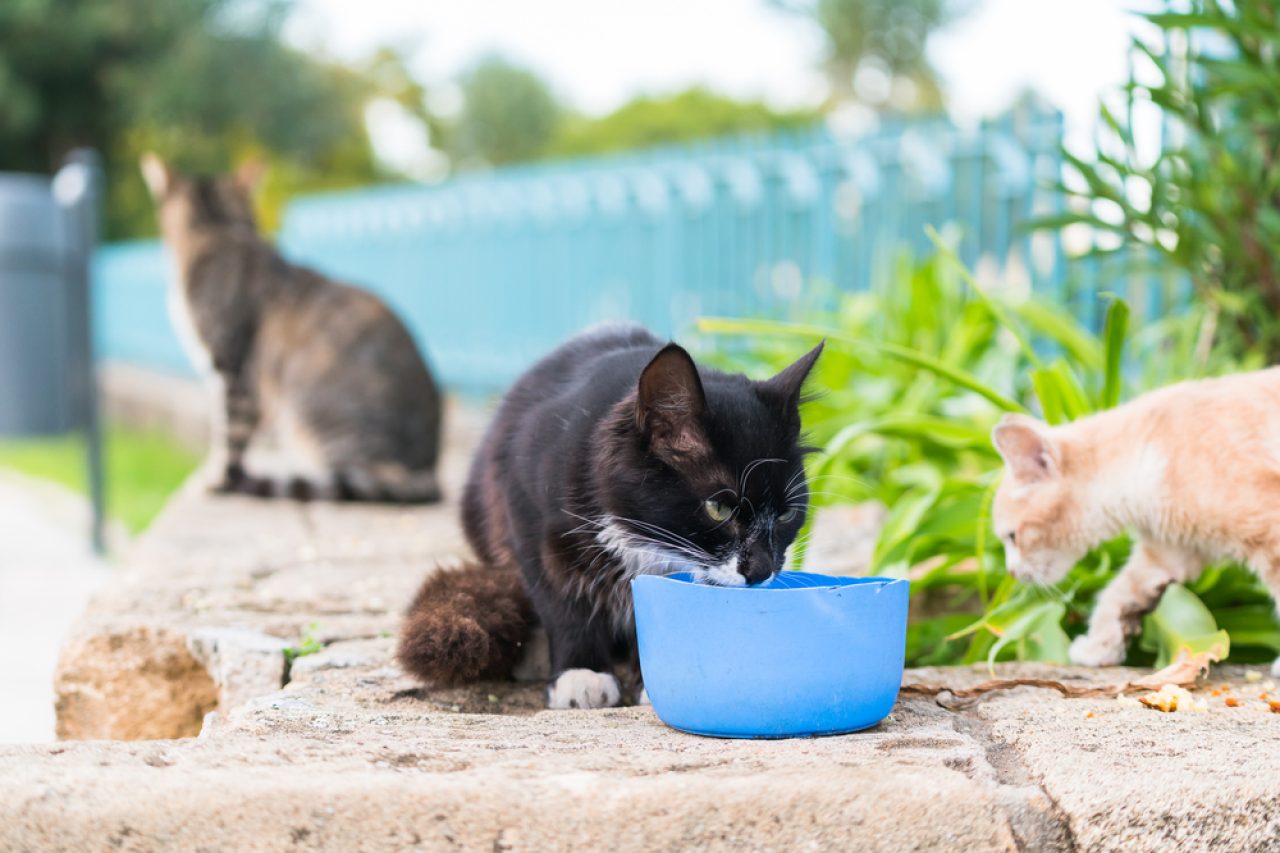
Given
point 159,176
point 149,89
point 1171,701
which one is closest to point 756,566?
point 1171,701

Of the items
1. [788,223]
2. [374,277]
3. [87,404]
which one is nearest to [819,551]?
[87,404]

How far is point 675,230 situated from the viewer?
8625 millimetres

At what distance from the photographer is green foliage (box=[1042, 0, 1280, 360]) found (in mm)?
3205

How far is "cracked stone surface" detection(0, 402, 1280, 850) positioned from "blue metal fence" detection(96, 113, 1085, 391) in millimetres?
2618

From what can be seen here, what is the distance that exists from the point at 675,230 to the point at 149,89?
20.7 metres

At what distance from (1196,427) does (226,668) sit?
1.92 metres

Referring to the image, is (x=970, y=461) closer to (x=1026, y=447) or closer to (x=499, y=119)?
(x=1026, y=447)

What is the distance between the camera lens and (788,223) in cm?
766

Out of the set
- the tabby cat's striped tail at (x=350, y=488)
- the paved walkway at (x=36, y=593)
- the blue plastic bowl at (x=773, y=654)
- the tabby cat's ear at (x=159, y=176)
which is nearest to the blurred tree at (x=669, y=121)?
the paved walkway at (x=36, y=593)

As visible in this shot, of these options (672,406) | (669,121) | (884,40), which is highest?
(884,40)

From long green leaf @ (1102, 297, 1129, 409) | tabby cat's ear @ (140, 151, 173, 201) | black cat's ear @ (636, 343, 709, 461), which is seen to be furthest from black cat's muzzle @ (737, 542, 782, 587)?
tabby cat's ear @ (140, 151, 173, 201)

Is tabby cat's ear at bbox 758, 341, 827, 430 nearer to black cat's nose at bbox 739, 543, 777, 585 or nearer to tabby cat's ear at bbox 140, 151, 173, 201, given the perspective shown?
black cat's nose at bbox 739, 543, 777, 585

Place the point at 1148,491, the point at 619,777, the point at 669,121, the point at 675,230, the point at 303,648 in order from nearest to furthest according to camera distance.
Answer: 1. the point at 619,777
2. the point at 1148,491
3. the point at 303,648
4. the point at 675,230
5. the point at 669,121

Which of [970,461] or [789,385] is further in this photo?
[970,461]
